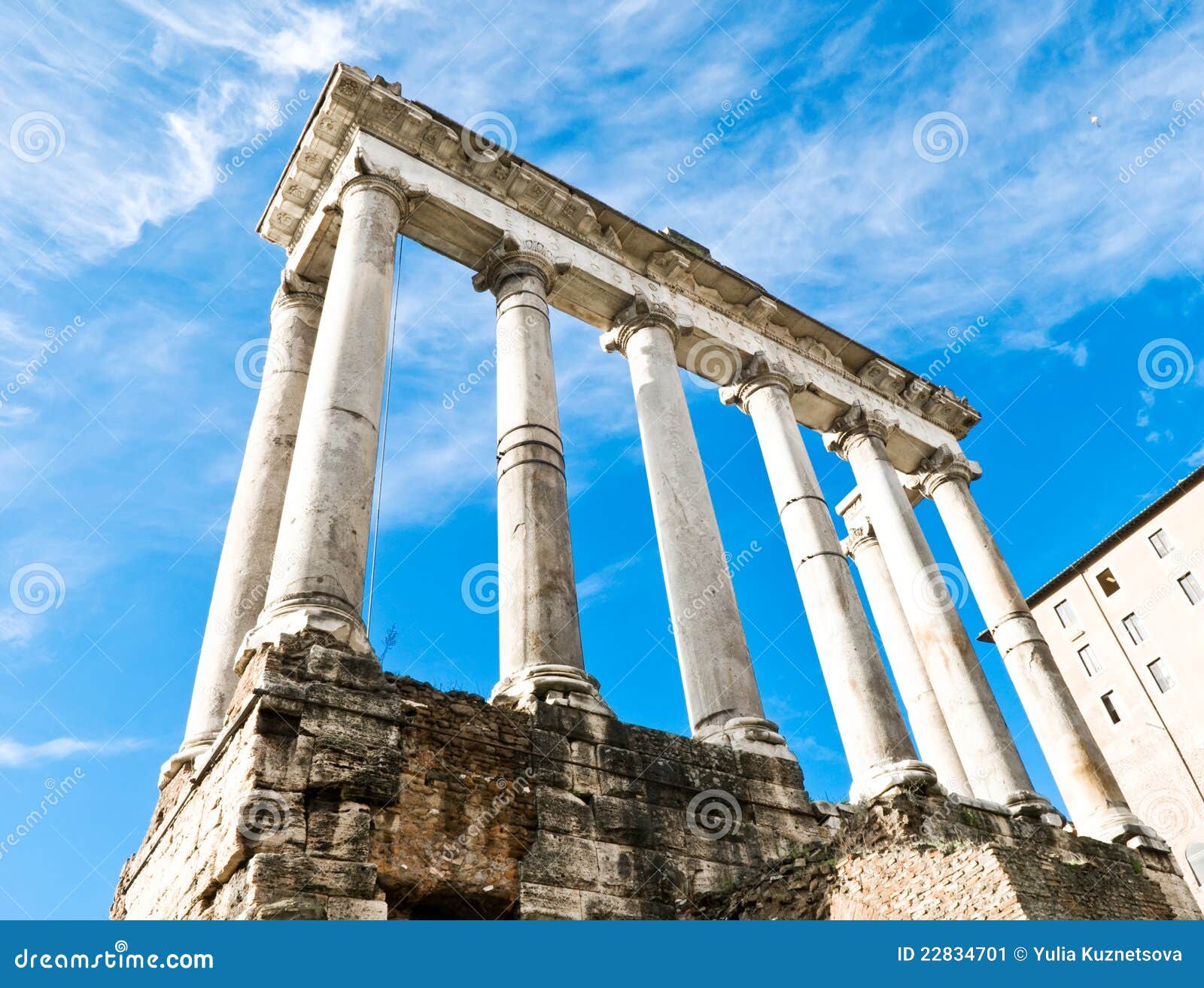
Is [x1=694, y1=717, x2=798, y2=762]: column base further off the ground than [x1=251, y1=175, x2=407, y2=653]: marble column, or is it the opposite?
[x1=251, y1=175, x2=407, y2=653]: marble column

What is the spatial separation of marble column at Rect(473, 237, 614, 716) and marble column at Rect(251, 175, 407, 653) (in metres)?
1.80

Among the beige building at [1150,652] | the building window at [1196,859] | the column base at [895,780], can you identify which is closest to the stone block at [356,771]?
the column base at [895,780]

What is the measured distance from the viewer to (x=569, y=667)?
10.5 m

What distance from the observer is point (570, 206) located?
1719cm

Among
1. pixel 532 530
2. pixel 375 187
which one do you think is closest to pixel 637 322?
pixel 375 187

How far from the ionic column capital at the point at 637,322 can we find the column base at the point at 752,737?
7691mm

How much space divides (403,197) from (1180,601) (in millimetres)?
36512

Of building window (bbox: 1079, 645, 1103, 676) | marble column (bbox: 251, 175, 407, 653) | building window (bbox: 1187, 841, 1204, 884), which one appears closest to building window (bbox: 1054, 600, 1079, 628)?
building window (bbox: 1079, 645, 1103, 676)

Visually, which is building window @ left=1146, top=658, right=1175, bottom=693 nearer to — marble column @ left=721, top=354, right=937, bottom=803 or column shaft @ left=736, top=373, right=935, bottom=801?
marble column @ left=721, top=354, right=937, bottom=803

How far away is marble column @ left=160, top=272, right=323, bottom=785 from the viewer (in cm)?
1134

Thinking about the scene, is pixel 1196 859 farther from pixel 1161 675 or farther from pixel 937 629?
pixel 937 629

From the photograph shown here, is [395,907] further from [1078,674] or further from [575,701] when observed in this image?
[1078,674]

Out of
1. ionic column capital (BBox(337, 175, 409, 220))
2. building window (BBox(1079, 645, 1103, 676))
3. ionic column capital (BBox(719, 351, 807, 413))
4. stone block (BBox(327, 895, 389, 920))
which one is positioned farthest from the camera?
building window (BBox(1079, 645, 1103, 676))

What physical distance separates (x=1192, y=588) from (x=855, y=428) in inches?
1034
